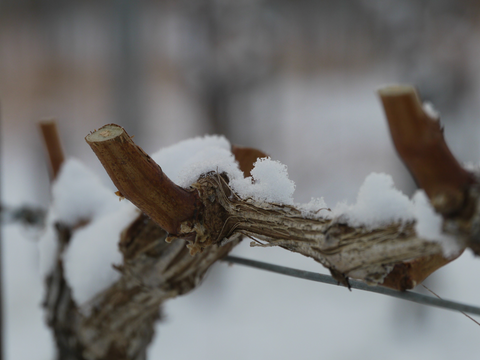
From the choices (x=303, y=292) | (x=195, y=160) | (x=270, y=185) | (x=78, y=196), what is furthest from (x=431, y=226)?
(x=303, y=292)

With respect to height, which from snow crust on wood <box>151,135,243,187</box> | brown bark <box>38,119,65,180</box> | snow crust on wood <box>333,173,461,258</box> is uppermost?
brown bark <box>38,119,65,180</box>

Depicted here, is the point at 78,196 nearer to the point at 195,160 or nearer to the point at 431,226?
the point at 195,160

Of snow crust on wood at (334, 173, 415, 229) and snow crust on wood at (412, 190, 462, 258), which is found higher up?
snow crust on wood at (334, 173, 415, 229)

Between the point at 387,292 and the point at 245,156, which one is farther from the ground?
the point at 245,156

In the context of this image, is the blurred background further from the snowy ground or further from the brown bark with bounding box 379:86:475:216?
the brown bark with bounding box 379:86:475:216

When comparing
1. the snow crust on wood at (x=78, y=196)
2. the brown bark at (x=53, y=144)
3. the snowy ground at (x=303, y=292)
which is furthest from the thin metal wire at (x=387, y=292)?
the snowy ground at (x=303, y=292)

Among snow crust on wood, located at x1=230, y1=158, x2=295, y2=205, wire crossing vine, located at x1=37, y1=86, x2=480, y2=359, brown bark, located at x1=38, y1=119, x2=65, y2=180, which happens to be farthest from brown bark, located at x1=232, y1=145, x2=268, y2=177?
brown bark, located at x1=38, y1=119, x2=65, y2=180

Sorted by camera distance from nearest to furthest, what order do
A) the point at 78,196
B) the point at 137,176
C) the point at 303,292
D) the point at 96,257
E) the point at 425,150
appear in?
the point at 425,150, the point at 137,176, the point at 96,257, the point at 78,196, the point at 303,292
